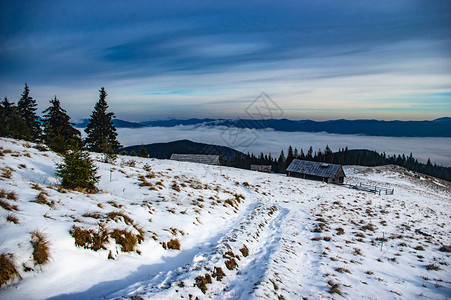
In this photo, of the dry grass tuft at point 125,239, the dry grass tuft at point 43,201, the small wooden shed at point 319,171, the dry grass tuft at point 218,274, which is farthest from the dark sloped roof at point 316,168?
the dry grass tuft at point 43,201

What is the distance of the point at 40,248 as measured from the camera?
4.18 metres

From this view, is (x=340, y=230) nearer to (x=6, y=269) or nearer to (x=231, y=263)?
(x=231, y=263)

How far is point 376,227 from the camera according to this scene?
12.7 metres

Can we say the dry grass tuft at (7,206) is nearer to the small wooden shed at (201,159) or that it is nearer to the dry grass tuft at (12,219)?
the dry grass tuft at (12,219)

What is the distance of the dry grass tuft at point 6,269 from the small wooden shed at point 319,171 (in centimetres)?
4748

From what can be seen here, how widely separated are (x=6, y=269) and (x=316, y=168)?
51.5 metres

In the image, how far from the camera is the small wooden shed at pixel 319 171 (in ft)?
149

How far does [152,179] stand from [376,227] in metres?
14.6

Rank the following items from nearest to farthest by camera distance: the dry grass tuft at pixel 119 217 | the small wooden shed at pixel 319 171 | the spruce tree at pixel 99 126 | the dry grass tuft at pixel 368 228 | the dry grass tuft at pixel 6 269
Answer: the dry grass tuft at pixel 6 269
the dry grass tuft at pixel 119 217
the dry grass tuft at pixel 368 228
the spruce tree at pixel 99 126
the small wooden shed at pixel 319 171

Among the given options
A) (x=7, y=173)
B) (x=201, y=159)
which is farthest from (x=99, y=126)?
(x=201, y=159)

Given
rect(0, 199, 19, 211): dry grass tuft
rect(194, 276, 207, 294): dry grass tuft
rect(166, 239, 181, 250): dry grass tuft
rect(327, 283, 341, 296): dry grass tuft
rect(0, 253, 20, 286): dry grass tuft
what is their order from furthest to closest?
rect(166, 239, 181, 250): dry grass tuft < rect(327, 283, 341, 296): dry grass tuft < rect(0, 199, 19, 211): dry grass tuft < rect(194, 276, 207, 294): dry grass tuft < rect(0, 253, 20, 286): dry grass tuft

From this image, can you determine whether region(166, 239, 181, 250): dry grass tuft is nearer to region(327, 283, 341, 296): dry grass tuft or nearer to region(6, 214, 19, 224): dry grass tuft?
region(6, 214, 19, 224): dry grass tuft

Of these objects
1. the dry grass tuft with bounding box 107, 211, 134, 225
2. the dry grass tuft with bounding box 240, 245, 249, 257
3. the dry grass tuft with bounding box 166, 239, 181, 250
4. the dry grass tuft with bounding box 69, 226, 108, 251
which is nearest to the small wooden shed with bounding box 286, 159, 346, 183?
the dry grass tuft with bounding box 240, 245, 249, 257

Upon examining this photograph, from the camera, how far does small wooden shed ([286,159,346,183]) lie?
149 feet
